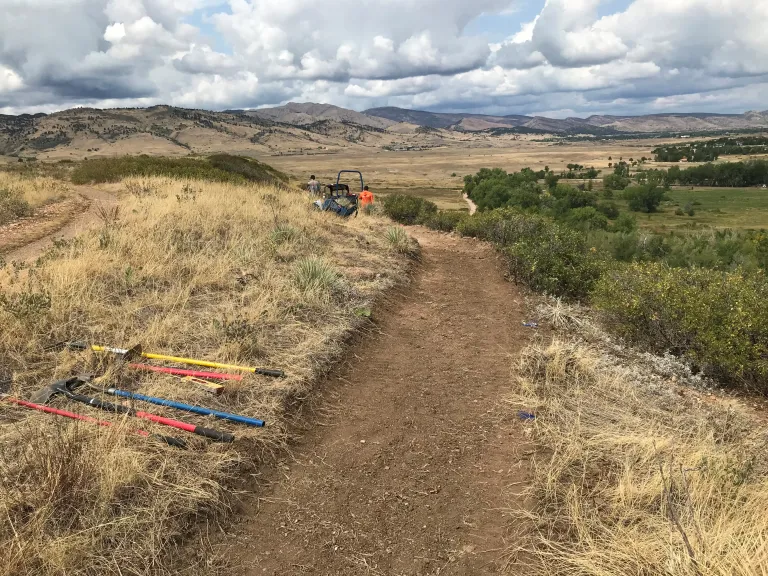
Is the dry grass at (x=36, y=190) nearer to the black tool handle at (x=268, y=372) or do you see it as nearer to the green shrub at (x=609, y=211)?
the black tool handle at (x=268, y=372)

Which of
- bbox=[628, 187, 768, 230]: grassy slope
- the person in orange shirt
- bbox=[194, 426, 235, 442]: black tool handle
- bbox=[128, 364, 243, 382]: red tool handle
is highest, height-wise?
the person in orange shirt

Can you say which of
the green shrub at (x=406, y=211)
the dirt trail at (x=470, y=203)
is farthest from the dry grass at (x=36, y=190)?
the dirt trail at (x=470, y=203)

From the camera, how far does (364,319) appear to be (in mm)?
6770

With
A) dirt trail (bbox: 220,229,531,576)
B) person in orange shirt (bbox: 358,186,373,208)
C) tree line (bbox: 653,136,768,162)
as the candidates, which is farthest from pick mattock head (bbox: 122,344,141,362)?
tree line (bbox: 653,136,768,162)

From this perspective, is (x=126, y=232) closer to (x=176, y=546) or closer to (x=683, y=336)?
(x=176, y=546)

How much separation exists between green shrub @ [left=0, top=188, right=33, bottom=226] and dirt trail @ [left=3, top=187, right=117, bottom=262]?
0.50m

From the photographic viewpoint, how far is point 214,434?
12.0 feet

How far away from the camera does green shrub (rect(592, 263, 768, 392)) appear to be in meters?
6.16

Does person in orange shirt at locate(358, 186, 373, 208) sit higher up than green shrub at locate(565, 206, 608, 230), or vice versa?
person in orange shirt at locate(358, 186, 373, 208)

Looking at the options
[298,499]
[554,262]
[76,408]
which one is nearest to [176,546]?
[298,499]

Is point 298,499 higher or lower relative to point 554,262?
lower

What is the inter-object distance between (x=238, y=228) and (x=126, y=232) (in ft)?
6.84

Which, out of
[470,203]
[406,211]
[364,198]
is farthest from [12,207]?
[470,203]

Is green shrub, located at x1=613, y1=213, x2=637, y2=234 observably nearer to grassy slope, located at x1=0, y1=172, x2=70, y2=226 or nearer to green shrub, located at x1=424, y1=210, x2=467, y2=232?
green shrub, located at x1=424, y1=210, x2=467, y2=232
